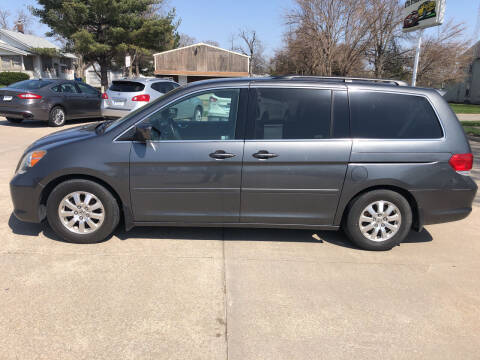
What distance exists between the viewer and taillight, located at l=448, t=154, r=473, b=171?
12.8 feet

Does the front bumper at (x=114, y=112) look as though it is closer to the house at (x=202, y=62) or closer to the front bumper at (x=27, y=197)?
the front bumper at (x=27, y=197)

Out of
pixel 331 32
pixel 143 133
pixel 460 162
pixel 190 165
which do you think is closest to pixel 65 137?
pixel 143 133

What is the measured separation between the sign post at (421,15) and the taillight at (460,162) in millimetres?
7590

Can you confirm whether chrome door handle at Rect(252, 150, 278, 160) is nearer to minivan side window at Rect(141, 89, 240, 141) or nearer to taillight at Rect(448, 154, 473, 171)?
minivan side window at Rect(141, 89, 240, 141)

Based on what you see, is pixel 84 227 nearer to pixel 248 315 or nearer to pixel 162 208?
pixel 162 208

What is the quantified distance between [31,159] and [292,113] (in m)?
2.80

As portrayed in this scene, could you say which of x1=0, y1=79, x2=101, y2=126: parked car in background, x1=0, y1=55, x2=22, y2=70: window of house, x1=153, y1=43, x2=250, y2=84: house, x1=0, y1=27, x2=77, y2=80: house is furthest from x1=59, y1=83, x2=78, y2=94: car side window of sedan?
x1=0, y1=55, x2=22, y2=70: window of house

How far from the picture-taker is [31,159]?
3.93 metres

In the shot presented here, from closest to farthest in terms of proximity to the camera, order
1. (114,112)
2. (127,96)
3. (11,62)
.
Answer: (127,96) → (114,112) → (11,62)

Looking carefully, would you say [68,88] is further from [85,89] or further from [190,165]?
[190,165]

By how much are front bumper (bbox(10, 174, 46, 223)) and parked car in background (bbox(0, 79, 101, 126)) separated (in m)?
8.63

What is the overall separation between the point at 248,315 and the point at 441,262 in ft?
7.59

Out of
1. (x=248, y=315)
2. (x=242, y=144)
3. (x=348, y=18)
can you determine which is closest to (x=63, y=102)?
Result: (x=242, y=144)

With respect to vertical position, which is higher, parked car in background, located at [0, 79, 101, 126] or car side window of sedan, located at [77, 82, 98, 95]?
car side window of sedan, located at [77, 82, 98, 95]
